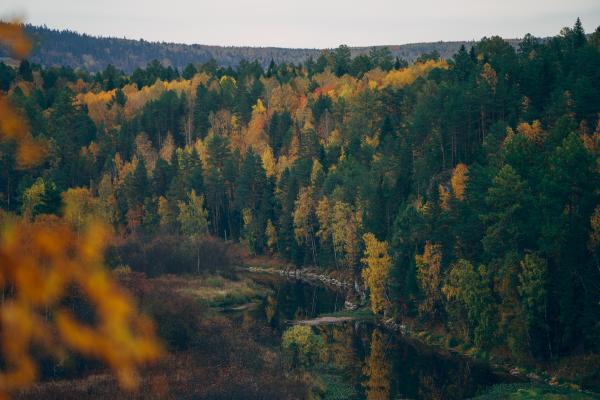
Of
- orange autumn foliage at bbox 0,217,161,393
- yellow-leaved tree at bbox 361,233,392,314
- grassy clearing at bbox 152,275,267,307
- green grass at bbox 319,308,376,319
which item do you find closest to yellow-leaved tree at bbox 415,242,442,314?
yellow-leaved tree at bbox 361,233,392,314

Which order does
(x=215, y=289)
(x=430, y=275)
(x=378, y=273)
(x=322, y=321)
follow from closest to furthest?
1. (x=430, y=275)
2. (x=322, y=321)
3. (x=378, y=273)
4. (x=215, y=289)

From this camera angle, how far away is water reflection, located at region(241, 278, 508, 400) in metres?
39.0

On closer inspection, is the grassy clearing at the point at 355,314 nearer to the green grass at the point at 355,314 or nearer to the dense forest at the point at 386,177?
the green grass at the point at 355,314

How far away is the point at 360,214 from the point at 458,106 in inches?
648

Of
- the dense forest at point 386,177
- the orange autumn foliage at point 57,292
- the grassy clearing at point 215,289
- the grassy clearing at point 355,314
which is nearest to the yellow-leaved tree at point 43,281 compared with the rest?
the orange autumn foliage at point 57,292

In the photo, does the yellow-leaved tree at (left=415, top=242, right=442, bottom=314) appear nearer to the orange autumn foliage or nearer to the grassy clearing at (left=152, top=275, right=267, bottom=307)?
the grassy clearing at (left=152, top=275, right=267, bottom=307)

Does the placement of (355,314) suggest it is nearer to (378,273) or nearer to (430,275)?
(378,273)

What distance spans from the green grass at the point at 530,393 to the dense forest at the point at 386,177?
5429 mm

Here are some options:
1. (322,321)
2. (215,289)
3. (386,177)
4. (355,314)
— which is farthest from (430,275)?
(215,289)

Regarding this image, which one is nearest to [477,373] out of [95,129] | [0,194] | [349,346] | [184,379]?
[349,346]

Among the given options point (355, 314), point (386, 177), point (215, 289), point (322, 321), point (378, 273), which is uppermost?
point (386, 177)

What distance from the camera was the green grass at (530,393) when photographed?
35656 millimetres

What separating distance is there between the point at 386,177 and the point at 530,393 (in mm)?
42452

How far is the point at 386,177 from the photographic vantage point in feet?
252
